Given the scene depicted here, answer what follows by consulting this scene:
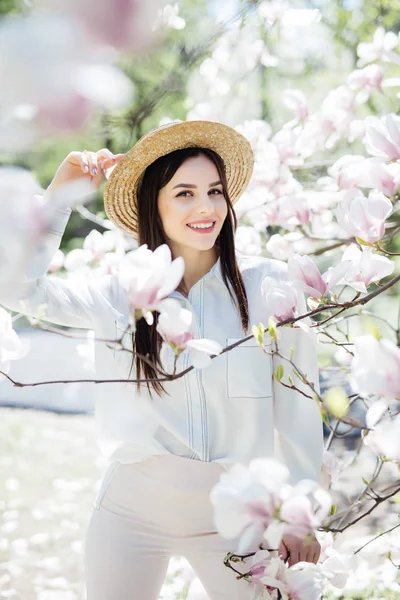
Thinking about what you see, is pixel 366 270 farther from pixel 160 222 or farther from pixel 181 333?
pixel 160 222

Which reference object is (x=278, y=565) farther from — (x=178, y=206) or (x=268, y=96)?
(x=268, y=96)

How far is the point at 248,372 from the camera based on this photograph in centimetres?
120

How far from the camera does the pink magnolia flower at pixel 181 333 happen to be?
2.58ft

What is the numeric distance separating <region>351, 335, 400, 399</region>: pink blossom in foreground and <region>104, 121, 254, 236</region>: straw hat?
29.4 inches

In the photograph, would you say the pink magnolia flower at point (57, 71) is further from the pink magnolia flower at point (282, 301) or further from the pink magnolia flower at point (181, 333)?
the pink magnolia flower at point (282, 301)

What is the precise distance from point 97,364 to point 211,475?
0.29 metres

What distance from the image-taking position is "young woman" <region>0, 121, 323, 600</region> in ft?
3.93

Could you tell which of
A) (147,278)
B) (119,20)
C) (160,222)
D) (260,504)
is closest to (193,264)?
(160,222)

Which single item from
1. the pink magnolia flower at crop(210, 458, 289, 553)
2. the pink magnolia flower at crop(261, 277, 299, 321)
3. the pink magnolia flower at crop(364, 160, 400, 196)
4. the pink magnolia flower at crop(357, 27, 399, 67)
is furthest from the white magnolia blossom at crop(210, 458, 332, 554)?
the pink magnolia flower at crop(357, 27, 399, 67)

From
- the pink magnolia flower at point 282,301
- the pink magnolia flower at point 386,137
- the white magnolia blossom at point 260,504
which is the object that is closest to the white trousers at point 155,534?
the pink magnolia flower at point 282,301

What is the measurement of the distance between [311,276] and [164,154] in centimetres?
48

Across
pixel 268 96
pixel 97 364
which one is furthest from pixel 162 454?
pixel 268 96

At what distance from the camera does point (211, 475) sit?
1214 millimetres

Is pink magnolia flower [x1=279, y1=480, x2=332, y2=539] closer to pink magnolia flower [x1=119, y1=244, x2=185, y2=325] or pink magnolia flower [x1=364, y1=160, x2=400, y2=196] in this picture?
pink magnolia flower [x1=119, y1=244, x2=185, y2=325]
